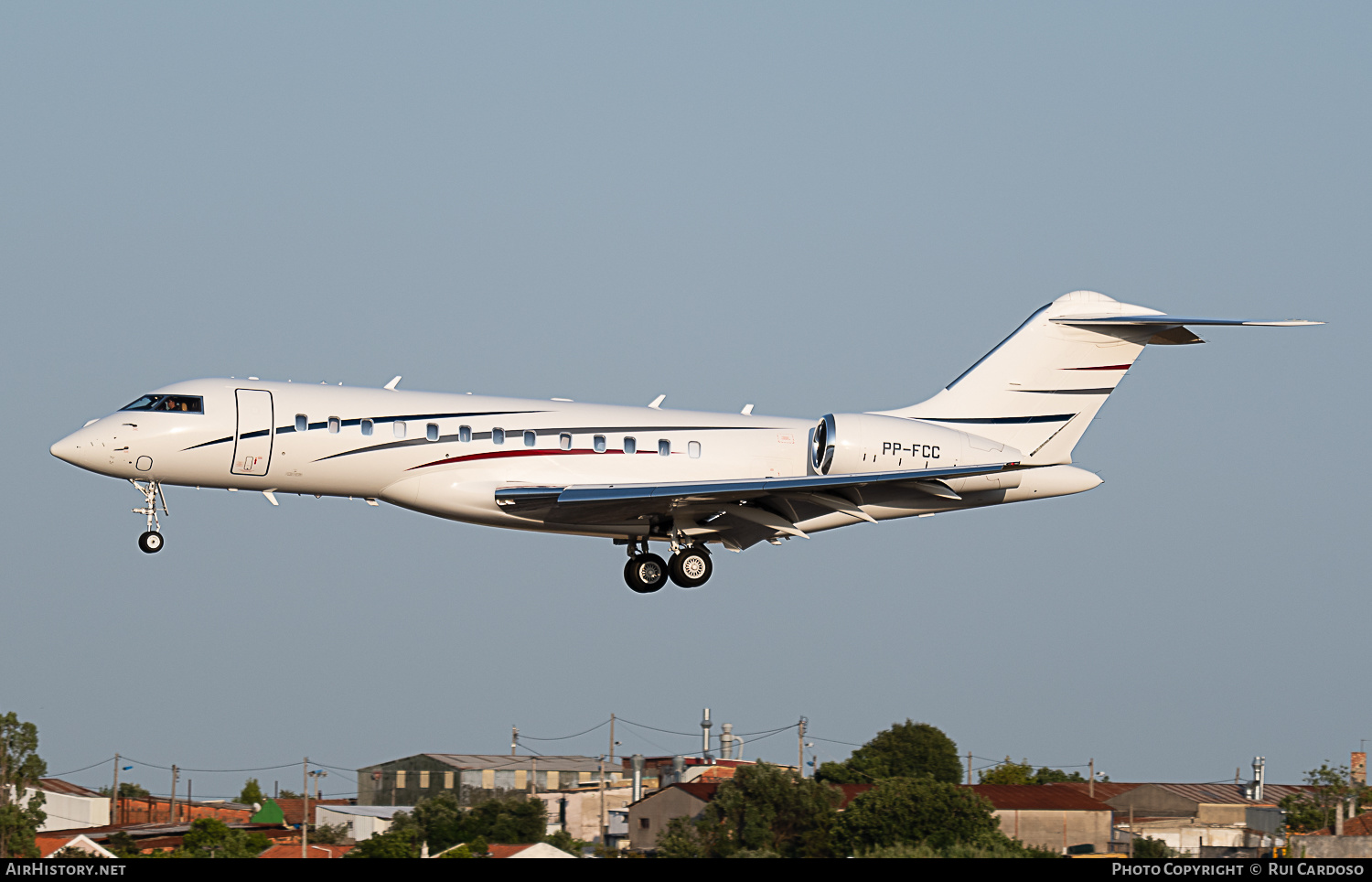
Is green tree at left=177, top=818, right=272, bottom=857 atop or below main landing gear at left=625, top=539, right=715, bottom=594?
below

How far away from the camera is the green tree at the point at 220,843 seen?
118 ft

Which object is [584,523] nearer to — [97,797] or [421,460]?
[421,460]

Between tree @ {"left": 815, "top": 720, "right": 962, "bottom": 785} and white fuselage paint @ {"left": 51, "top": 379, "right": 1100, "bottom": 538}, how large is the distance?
128ft

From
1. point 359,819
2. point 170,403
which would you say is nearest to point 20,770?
point 359,819

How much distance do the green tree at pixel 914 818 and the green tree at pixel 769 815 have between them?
0.75 meters

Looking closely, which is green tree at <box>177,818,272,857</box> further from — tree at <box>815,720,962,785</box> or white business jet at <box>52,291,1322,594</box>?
tree at <box>815,720,962,785</box>

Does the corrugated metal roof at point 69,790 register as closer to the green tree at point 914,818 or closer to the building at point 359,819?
the building at point 359,819

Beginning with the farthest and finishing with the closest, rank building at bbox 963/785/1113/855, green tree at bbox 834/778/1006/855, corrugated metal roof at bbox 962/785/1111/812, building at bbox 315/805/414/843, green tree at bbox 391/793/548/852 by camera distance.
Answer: building at bbox 315/805/414/843 → corrugated metal roof at bbox 962/785/1111/812 → green tree at bbox 391/793/548/852 → building at bbox 963/785/1113/855 → green tree at bbox 834/778/1006/855

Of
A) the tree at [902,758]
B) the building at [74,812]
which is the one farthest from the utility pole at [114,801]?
the tree at [902,758]

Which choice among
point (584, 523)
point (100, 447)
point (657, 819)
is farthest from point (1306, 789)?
point (100, 447)

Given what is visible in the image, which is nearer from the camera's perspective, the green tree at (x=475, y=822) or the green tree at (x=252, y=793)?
the green tree at (x=475, y=822)

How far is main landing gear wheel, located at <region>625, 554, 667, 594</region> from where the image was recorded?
82.4ft

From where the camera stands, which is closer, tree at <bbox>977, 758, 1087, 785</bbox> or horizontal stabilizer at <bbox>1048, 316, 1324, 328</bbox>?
horizontal stabilizer at <bbox>1048, 316, 1324, 328</bbox>

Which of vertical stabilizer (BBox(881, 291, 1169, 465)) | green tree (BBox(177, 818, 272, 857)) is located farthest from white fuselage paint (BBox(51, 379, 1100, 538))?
green tree (BBox(177, 818, 272, 857))
